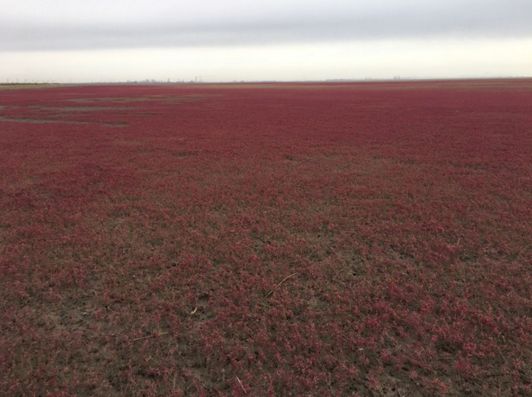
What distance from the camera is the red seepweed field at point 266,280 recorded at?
3195 millimetres

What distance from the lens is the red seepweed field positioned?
3195 mm

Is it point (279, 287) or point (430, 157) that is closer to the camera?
Result: point (279, 287)

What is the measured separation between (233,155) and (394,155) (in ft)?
20.7

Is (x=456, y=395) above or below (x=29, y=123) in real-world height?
below

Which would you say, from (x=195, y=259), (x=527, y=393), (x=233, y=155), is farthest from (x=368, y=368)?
(x=233, y=155)

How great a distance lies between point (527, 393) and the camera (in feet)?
9.68

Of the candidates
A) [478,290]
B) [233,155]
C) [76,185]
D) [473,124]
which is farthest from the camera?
[473,124]

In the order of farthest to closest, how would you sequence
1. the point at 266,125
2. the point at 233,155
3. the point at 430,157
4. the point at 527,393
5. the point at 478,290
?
the point at 266,125 < the point at 233,155 < the point at 430,157 < the point at 478,290 < the point at 527,393

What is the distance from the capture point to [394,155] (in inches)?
490

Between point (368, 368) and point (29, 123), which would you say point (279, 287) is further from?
point (29, 123)

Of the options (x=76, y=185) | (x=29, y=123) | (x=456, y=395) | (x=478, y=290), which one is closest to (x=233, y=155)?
(x=76, y=185)

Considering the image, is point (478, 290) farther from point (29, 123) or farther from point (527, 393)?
point (29, 123)

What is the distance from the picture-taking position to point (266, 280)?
184 inches

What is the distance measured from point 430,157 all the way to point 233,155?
7.46 m
